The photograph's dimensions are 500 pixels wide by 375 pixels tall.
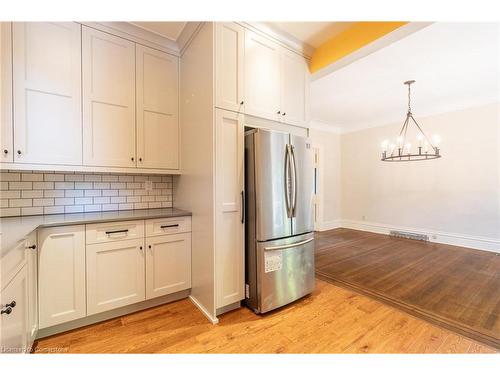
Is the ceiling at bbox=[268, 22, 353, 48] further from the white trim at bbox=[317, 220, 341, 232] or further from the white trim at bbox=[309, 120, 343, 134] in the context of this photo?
the white trim at bbox=[317, 220, 341, 232]

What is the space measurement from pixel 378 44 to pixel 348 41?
0.30m

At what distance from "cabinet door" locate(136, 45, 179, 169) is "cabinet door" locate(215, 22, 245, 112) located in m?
0.77

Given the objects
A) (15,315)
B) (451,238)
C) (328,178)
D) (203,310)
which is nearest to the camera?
(15,315)

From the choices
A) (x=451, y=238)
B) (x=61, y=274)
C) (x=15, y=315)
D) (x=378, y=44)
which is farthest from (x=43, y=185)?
(x=451, y=238)

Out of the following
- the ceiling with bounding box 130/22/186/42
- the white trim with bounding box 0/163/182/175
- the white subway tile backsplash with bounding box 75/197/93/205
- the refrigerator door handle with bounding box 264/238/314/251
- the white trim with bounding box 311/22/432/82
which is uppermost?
the ceiling with bounding box 130/22/186/42

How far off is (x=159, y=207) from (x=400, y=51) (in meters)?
3.39

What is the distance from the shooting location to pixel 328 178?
5.64m

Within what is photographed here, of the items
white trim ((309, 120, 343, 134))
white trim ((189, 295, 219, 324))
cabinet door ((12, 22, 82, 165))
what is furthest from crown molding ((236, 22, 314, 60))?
white trim ((309, 120, 343, 134))

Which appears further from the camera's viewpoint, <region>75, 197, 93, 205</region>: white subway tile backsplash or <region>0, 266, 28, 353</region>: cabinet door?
<region>75, 197, 93, 205</region>: white subway tile backsplash

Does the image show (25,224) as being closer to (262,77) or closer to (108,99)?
(108,99)

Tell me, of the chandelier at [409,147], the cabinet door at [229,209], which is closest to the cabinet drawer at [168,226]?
the cabinet door at [229,209]

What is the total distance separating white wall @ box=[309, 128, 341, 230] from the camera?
540 centimetres

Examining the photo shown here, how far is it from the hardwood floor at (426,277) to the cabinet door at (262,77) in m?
2.18

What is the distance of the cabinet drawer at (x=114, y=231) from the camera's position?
5.67 feet
